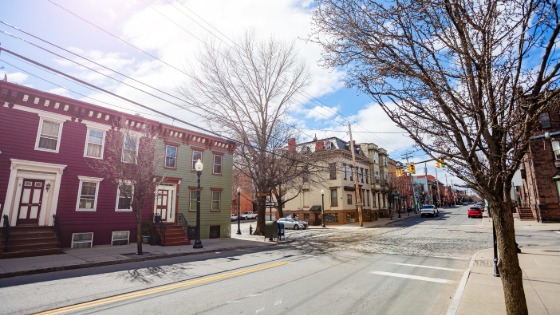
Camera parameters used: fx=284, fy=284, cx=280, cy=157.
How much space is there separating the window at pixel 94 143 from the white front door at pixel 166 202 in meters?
4.31

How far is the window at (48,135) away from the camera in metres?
14.7

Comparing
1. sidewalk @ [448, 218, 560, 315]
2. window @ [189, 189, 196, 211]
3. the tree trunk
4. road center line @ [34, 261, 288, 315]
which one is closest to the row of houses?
window @ [189, 189, 196, 211]

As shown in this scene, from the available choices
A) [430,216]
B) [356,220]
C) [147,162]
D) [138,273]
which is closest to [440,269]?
[138,273]

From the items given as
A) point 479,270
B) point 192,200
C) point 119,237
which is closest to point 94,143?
point 119,237

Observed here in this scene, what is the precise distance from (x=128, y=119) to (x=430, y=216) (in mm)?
45717

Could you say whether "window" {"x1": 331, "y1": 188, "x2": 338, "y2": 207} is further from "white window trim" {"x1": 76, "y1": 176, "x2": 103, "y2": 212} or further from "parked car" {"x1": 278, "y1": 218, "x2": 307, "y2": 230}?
"white window trim" {"x1": 76, "y1": 176, "x2": 103, "y2": 212}

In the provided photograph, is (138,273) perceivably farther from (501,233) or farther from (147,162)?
(501,233)

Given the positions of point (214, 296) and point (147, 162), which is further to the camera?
point (147, 162)

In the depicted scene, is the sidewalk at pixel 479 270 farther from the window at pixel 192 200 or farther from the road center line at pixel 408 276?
the window at pixel 192 200

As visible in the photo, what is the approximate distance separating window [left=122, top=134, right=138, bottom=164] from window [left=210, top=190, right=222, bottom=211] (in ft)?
28.1

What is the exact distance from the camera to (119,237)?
17031mm

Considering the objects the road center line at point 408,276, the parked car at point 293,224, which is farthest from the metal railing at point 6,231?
the parked car at point 293,224

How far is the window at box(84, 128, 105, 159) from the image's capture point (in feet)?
53.8

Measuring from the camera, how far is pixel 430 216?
4609 cm
